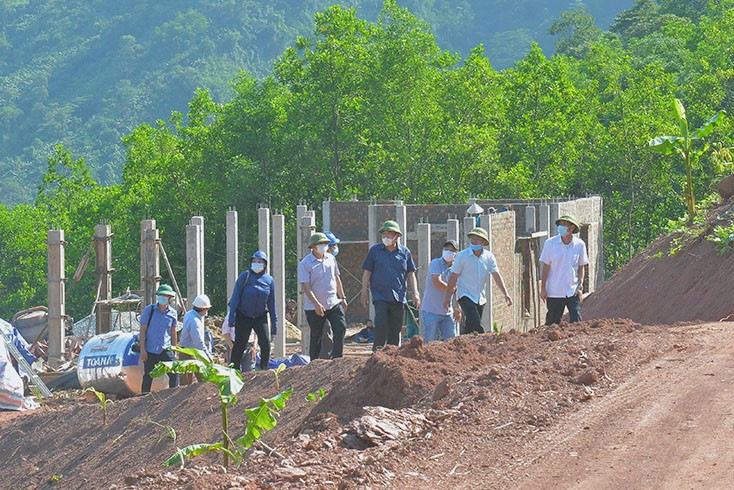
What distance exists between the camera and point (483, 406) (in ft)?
28.4

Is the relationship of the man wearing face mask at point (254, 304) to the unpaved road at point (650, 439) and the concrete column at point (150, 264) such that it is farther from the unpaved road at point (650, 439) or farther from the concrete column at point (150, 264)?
the unpaved road at point (650, 439)

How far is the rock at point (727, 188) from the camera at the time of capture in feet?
51.3

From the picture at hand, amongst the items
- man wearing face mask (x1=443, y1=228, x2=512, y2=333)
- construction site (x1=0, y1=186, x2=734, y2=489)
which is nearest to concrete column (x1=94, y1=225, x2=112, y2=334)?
construction site (x1=0, y1=186, x2=734, y2=489)

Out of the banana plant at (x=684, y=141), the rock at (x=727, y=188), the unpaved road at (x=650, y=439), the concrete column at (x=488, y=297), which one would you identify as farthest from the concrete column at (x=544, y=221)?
the unpaved road at (x=650, y=439)

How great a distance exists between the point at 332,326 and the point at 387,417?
536cm

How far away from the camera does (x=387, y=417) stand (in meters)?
8.50

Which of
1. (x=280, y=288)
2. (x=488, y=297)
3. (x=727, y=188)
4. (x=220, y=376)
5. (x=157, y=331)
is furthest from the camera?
(x=488, y=297)

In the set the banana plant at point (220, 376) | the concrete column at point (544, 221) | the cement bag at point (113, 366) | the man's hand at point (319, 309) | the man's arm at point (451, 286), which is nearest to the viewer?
the banana plant at point (220, 376)

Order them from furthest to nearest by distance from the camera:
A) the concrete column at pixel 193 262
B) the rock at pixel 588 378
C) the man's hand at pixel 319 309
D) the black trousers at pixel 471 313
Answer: the concrete column at pixel 193 262 < the man's hand at pixel 319 309 < the black trousers at pixel 471 313 < the rock at pixel 588 378

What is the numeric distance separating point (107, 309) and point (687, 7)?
63.9 meters

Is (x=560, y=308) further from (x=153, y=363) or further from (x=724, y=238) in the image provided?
(x=153, y=363)

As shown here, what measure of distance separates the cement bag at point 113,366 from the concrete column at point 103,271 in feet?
9.91

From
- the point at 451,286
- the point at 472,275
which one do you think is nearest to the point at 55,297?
the point at 451,286

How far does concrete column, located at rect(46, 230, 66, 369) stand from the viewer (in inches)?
722
